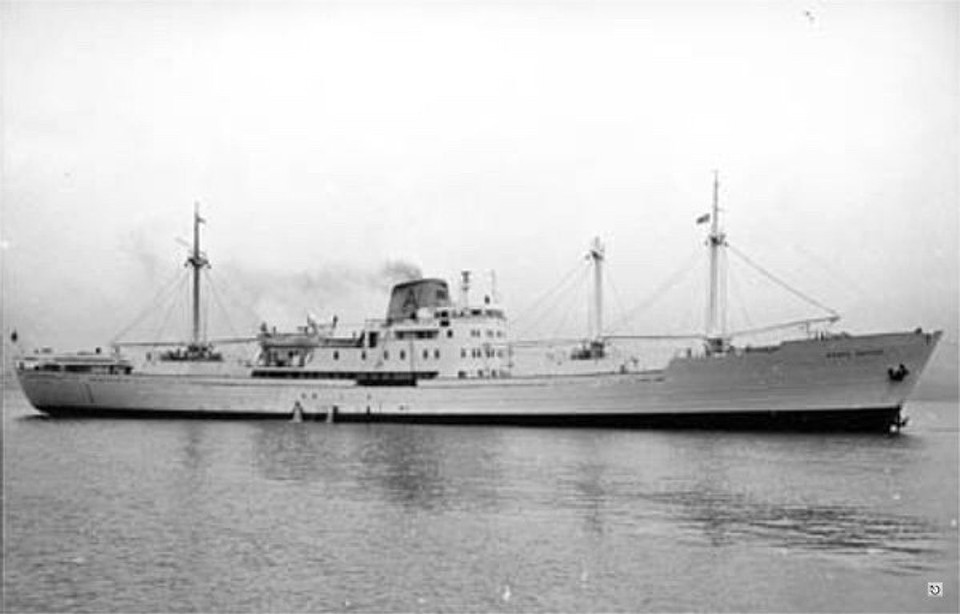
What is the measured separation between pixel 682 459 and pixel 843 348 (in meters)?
10.5

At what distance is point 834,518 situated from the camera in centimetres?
1839

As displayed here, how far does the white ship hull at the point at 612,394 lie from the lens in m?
35.6

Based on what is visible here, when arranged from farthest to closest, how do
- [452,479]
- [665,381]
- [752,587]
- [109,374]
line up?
[109,374]
[665,381]
[452,479]
[752,587]

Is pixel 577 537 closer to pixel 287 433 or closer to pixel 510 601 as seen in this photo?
pixel 510 601

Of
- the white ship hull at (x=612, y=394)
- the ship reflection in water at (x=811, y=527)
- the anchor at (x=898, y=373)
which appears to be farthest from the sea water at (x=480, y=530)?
the white ship hull at (x=612, y=394)

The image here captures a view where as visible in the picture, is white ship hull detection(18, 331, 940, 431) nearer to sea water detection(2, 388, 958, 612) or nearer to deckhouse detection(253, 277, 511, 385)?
deckhouse detection(253, 277, 511, 385)

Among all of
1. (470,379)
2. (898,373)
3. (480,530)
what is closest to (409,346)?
(470,379)

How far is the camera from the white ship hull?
3562 cm

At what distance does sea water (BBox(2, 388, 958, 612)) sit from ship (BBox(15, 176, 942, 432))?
5.96 meters

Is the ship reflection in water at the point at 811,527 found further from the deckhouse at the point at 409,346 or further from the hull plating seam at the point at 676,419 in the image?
the deckhouse at the point at 409,346

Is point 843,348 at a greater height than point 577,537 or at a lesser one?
greater

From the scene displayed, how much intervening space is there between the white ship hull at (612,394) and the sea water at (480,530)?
582 cm

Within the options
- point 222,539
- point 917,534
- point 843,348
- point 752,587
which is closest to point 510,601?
point 752,587

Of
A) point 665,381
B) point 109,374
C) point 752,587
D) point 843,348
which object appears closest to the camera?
point 752,587
